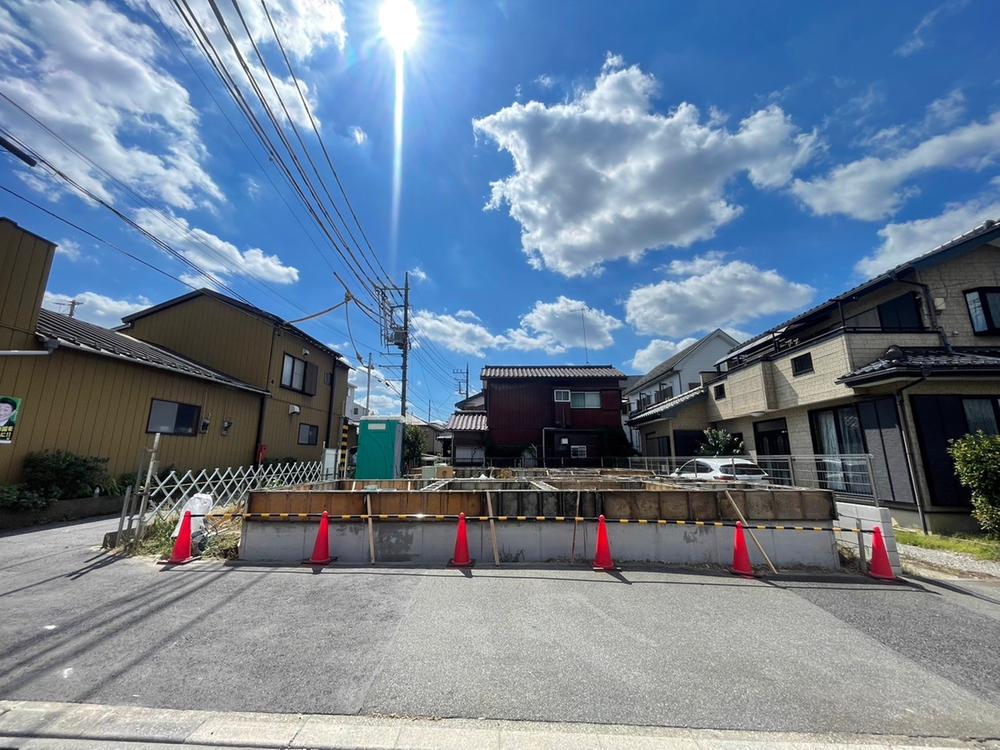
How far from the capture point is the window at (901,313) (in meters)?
11.7

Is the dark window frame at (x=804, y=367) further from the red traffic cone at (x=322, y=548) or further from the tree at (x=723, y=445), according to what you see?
the red traffic cone at (x=322, y=548)

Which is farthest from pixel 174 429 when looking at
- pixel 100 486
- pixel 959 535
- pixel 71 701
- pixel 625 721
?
pixel 959 535

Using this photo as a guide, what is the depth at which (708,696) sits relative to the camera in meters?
2.98

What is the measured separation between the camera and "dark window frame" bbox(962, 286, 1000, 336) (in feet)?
37.1

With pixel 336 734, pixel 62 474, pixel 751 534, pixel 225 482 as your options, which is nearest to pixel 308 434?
pixel 225 482

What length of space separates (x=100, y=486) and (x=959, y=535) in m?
19.6

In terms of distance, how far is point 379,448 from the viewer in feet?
48.2

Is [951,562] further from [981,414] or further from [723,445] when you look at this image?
[723,445]

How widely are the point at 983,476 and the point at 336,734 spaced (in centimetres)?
1159

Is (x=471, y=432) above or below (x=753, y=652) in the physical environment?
above

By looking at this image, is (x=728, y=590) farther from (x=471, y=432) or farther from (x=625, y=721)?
(x=471, y=432)

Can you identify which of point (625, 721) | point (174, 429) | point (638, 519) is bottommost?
point (625, 721)

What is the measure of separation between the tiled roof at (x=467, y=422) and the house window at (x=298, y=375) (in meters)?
8.66

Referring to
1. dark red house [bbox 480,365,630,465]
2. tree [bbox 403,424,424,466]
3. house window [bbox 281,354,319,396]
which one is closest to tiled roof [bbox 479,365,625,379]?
dark red house [bbox 480,365,630,465]
